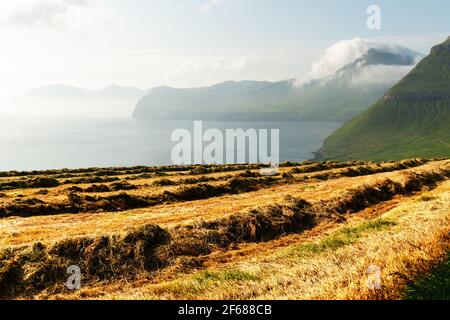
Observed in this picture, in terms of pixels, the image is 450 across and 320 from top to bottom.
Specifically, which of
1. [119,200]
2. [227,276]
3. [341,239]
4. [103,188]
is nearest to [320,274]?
[227,276]

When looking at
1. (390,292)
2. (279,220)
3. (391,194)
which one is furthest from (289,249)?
(391,194)

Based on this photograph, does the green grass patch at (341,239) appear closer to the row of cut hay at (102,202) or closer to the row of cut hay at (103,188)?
the row of cut hay at (102,202)

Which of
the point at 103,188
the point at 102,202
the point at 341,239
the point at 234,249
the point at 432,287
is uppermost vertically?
the point at 432,287

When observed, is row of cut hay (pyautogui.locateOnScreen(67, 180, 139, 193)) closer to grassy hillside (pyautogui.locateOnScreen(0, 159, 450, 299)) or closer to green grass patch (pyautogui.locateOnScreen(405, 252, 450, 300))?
grassy hillside (pyautogui.locateOnScreen(0, 159, 450, 299))

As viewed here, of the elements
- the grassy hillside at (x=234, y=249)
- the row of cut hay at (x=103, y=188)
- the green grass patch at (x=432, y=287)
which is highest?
the green grass patch at (x=432, y=287)

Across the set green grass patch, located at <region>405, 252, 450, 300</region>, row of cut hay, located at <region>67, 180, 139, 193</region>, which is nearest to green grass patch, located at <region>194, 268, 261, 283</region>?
green grass patch, located at <region>405, 252, 450, 300</region>

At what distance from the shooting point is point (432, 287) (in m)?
6.68

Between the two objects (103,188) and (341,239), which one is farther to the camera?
(103,188)

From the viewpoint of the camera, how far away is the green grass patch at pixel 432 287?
6335mm

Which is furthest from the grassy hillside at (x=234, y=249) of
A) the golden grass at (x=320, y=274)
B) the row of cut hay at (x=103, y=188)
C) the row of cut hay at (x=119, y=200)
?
the row of cut hay at (x=103, y=188)

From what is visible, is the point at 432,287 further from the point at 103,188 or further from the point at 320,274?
the point at 103,188

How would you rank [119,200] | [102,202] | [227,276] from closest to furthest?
[227,276]
[102,202]
[119,200]

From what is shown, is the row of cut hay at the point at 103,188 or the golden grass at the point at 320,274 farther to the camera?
the row of cut hay at the point at 103,188
